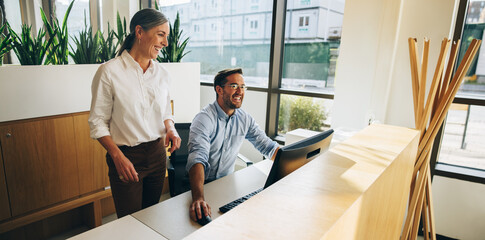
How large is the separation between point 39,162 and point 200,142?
133 cm

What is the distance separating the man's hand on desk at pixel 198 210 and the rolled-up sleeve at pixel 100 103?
0.60 m

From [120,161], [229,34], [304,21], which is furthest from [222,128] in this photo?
[229,34]

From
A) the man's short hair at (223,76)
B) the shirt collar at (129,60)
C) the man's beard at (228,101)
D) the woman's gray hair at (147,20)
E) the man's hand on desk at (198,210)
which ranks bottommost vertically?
the man's hand on desk at (198,210)

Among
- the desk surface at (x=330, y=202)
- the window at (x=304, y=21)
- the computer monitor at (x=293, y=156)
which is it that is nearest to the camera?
the desk surface at (x=330, y=202)

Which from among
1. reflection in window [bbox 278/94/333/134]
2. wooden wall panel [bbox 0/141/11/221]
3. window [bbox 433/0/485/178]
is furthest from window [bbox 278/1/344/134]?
wooden wall panel [bbox 0/141/11/221]

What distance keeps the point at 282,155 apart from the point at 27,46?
6.97 feet

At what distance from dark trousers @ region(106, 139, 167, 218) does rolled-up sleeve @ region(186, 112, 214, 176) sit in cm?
23

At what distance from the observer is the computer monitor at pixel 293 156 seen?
111 cm

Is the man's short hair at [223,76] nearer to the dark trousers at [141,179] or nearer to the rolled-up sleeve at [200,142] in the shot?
the rolled-up sleeve at [200,142]

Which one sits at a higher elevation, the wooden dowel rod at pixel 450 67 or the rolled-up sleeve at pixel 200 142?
the wooden dowel rod at pixel 450 67

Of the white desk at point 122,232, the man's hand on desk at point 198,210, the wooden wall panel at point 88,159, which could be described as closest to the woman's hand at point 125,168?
the white desk at point 122,232

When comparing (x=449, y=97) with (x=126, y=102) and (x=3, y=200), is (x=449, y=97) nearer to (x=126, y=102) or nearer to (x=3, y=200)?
(x=126, y=102)

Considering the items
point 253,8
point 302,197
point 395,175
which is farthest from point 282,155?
point 253,8

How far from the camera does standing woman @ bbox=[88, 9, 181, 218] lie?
1.53 m
